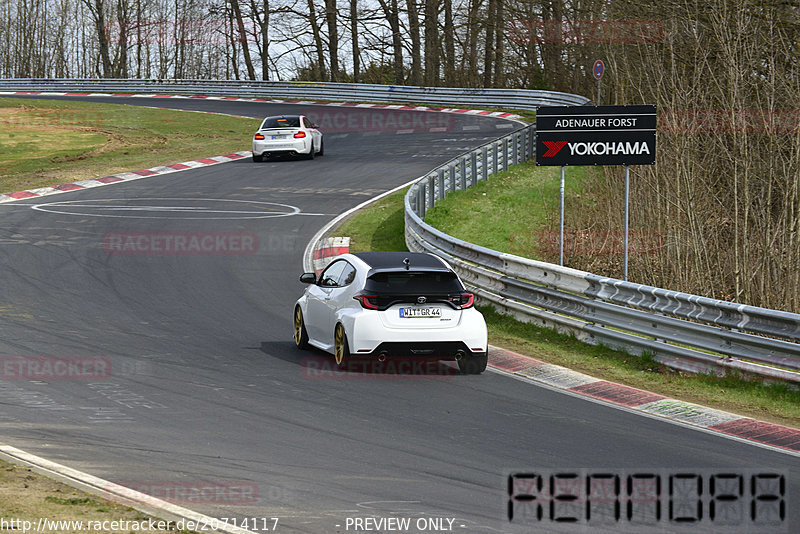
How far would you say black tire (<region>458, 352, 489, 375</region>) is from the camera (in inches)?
491

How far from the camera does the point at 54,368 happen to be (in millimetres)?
12203

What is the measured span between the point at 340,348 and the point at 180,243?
1142 centimetres

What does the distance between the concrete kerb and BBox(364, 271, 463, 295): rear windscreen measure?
485cm

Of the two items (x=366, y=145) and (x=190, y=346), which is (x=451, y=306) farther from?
(x=366, y=145)

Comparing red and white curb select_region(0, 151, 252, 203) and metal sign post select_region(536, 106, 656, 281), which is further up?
metal sign post select_region(536, 106, 656, 281)

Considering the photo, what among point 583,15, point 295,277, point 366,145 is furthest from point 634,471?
point 583,15

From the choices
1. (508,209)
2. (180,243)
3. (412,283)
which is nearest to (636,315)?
(412,283)

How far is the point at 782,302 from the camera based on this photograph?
16922 mm

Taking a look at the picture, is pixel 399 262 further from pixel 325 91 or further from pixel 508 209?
pixel 325 91

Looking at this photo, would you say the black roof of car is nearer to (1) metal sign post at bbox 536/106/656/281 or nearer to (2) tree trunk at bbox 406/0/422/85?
(1) metal sign post at bbox 536/106/656/281

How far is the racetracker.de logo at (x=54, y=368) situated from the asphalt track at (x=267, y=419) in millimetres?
141

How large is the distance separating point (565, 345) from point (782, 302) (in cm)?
445

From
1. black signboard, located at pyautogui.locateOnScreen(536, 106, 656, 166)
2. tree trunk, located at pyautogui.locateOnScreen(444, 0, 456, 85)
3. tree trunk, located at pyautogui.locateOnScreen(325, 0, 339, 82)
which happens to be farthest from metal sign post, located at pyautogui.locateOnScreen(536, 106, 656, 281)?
tree trunk, located at pyautogui.locateOnScreen(325, 0, 339, 82)

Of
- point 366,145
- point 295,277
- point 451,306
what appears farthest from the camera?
point 366,145
